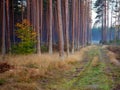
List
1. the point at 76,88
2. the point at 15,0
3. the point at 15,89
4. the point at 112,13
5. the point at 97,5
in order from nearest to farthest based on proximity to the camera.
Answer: the point at 15,89 < the point at 76,88 < the point at 15,0 < the point at 97,5 < the point at 112,13

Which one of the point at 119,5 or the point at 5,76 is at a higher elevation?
the point at 119,5

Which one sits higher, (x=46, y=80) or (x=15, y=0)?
(x=15, y=0)

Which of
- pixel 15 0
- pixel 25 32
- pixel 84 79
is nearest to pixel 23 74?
pixel 84 79

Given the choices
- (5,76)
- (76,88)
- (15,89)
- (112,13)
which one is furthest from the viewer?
(112,13)

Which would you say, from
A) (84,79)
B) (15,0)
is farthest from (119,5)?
(84,79)

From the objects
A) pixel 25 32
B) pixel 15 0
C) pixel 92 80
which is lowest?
pixel 92 80

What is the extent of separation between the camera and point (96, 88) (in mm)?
12727

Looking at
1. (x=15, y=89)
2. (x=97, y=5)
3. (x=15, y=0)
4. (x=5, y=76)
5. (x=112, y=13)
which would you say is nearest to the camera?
(x=15, y=89)

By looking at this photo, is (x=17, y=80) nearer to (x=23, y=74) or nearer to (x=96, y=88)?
(x=23, y=74)

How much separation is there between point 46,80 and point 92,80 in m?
2.30

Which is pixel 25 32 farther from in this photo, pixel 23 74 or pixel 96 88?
pixel 96 88

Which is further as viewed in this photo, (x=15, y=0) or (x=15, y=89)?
(x=15, y=0)

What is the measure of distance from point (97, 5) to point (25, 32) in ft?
197

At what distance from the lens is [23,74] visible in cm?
1454
